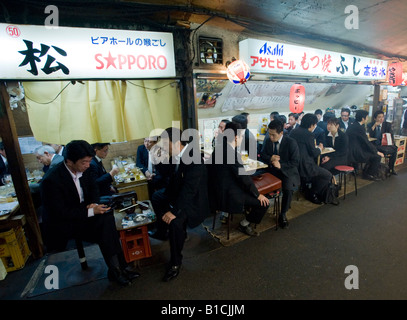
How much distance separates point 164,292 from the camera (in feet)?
11.9

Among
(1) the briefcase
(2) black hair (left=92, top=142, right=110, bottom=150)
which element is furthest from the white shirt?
(1) the briefcase

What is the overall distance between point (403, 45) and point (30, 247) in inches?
617

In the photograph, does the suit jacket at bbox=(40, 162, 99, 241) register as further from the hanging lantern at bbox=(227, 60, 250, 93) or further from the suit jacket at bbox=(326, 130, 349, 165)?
the suit jacket at bbox=(326, 130, 349, 165)

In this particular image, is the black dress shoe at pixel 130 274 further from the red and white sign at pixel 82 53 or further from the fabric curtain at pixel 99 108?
the red and white sign at pixel 82 53

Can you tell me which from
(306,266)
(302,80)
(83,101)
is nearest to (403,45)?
(302,80)

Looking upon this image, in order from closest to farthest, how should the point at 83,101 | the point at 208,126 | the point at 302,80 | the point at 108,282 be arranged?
the point at 108,282
the point at 83,101
the point at 302,80
the point at 208,126

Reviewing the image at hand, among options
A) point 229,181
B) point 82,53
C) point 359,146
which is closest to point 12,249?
point 82,53

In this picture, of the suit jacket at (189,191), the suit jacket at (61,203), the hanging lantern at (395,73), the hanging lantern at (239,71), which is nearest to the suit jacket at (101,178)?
the suit jacket at (61,203)

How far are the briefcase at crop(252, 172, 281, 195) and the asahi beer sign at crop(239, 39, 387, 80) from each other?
3061 millimetres

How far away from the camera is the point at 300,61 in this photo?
7.01 meters

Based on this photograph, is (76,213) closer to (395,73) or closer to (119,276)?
(119,276)

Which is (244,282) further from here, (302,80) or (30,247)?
(302,80)

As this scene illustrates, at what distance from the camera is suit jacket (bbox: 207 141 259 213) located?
177 inches

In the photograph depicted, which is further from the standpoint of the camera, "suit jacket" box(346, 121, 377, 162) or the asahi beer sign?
"suit jacket" box(346, 121, 377, 162)
